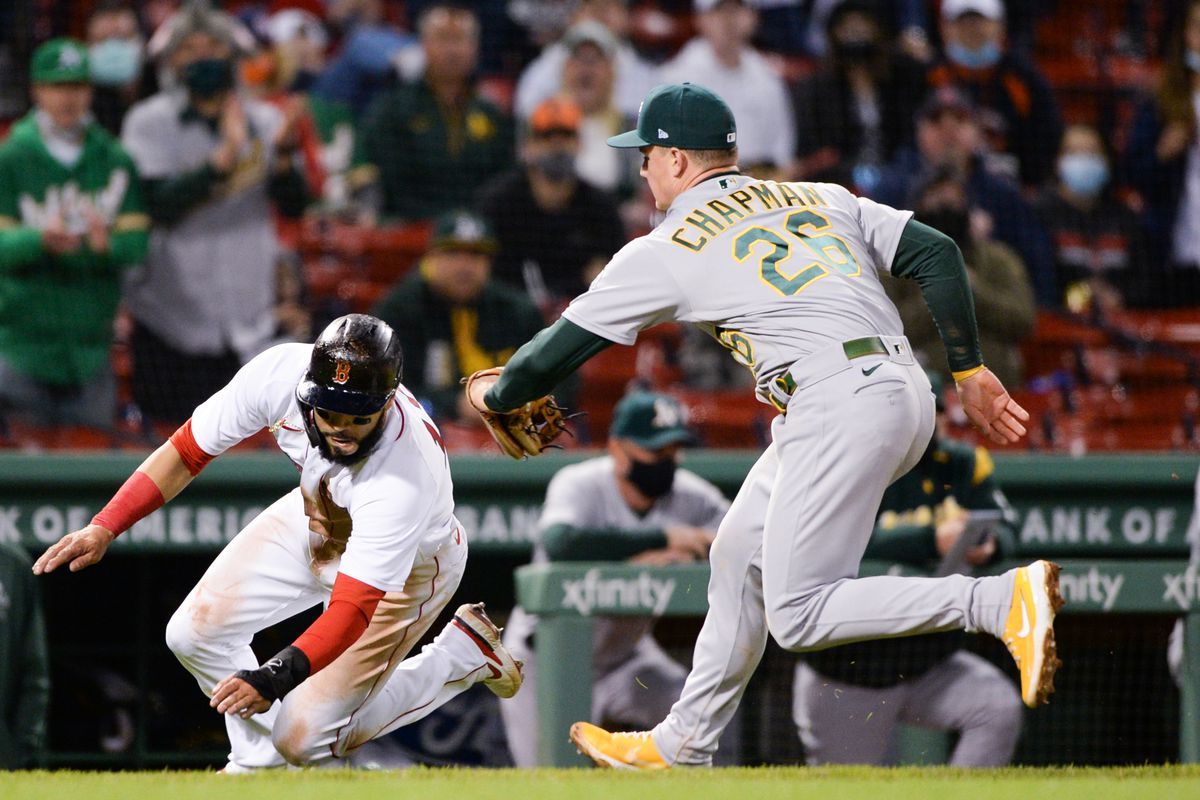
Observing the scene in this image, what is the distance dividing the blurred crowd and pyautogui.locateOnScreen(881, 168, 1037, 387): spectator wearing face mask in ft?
0.06

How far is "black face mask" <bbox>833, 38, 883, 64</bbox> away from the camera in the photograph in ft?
30.4

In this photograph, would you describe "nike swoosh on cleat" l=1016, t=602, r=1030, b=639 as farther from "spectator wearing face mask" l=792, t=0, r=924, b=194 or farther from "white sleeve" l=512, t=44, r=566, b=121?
"white sleeve" l=512, t=44, r=566, b=121

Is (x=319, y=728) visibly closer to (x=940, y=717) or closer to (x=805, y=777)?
(x=805, y=777)

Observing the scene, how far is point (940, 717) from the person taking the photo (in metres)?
6.29

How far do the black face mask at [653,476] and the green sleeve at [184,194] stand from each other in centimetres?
254

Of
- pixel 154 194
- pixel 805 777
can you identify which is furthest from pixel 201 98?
pixel 805 777

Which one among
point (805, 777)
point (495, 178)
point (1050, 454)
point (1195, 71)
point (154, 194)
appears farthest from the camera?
point (1195, 71)

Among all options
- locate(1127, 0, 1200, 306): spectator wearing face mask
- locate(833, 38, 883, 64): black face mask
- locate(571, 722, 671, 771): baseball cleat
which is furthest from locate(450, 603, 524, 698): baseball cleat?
locate(1127, 0, 1200, 306): spectator wearing face mask

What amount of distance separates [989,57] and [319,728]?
653 centimetres

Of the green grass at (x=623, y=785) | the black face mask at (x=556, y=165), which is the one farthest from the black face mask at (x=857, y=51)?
the green grass at (x=623, y=785)

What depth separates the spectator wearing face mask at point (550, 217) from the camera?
27.7ft

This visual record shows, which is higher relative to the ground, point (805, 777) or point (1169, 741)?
point (805, 777)

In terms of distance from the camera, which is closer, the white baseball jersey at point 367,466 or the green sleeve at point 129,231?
the white baseball jersey at point 367,466

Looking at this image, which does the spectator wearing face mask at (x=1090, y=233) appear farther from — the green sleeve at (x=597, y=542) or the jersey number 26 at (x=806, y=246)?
the jersey number 26 at (x=806, y=246)
